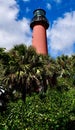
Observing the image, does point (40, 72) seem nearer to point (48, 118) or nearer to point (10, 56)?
point (10, 56)

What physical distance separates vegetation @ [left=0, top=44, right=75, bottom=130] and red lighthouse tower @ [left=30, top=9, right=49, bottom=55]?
47.0 ft

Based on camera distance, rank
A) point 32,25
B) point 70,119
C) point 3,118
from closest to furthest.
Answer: point 3,118, point 70,119, point 32,25

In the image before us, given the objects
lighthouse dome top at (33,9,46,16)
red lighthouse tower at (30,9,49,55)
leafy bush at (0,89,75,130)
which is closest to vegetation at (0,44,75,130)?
leafy bush at (0,89,75,130)

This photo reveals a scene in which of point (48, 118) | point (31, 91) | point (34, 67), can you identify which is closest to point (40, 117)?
point (48, 118)

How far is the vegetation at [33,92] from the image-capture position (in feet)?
58.4

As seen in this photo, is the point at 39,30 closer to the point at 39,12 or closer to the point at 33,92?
the point at 39,12

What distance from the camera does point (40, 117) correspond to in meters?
17.7

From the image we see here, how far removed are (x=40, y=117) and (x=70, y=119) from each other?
2258 millimetres

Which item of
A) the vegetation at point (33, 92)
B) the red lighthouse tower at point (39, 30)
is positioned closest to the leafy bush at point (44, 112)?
the vegetation at point (33, 92)

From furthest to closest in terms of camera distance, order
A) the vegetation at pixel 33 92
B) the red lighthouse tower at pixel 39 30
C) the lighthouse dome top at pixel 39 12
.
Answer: the lighthouse dome top at pixel 39 12 → the red lighthouse tower at pixel 39 30 → the vegetation at pixel 33 92

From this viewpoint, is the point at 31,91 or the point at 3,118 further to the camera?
the point at 31,91

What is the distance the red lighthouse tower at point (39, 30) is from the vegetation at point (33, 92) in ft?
47.0

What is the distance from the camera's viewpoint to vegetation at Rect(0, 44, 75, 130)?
58.4 feet

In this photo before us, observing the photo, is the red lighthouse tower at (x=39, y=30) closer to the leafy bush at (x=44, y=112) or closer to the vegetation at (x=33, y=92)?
the vegetation at (x=33, y=92)
